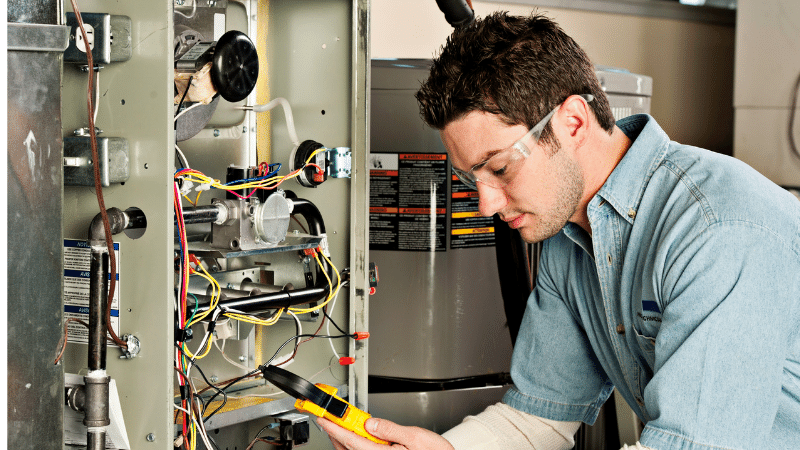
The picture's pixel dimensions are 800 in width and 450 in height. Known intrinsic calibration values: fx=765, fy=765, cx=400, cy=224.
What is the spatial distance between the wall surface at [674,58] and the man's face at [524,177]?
A: 1745 millimetres

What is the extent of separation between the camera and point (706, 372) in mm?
1032

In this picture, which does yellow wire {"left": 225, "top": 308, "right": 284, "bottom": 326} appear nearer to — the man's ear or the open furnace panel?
the open furnace panel

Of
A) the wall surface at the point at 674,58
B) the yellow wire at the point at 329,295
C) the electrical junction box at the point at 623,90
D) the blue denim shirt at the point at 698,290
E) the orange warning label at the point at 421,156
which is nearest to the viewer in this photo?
the blue denim shirt at the point at 698,290

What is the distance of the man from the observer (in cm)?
104

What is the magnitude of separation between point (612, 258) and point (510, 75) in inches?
14.2

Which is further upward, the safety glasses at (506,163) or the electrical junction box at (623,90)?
the electrical junction box at (623,90)

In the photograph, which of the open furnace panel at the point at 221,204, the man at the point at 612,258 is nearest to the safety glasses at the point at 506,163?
the man at the point at 612,258

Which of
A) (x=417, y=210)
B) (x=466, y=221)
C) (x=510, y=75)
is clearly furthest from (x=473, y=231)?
(x=510, y=75)

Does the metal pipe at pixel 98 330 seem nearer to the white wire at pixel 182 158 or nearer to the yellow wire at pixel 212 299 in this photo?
the yellow wire at pixel 212 299

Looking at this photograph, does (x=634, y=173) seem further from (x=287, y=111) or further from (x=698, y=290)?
(x=287, y=111)

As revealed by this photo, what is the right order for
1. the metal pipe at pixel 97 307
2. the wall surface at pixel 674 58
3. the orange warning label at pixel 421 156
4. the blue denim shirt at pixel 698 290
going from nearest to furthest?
the blue denim shirt at pixel 698 290 < the metal pipe at pixel 97 307 < the orange warning label at pixel 421 156 < the wall surface at pixel 674 58

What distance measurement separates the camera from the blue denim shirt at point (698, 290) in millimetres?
1029

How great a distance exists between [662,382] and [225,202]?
0.81 m

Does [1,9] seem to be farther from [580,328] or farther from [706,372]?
[580,328]
